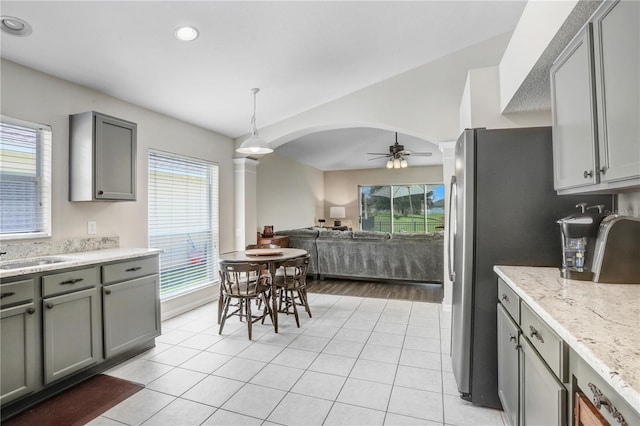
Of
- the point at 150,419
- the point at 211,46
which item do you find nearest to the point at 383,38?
the point at 211,46

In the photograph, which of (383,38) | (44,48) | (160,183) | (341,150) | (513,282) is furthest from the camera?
(341,150)

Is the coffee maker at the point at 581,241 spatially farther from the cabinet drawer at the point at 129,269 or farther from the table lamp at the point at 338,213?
the table lamp at the point at 338,213

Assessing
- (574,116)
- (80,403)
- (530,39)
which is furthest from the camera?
(80,403)

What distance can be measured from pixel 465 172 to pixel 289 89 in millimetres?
2489

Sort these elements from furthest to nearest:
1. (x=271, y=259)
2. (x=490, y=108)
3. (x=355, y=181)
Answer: (x=355, y=181)
(x=271, y=259)
(x=490, y=108)

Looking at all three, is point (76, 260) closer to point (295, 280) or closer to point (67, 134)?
point (67, 134)

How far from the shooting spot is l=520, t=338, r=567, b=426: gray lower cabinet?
1140mm

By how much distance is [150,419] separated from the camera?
1979 mm

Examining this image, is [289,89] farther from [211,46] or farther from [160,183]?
[160,183]

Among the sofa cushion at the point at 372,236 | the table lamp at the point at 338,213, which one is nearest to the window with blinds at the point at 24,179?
the sofa cushion at the point at 372,236

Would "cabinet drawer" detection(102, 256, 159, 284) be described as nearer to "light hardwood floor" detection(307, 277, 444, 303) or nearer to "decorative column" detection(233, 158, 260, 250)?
"decorative column" detection(233, 158, 260, 250)

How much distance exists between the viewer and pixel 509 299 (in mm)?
1740

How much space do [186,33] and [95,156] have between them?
129 centimetres

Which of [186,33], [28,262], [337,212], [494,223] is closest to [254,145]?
[186,33]
